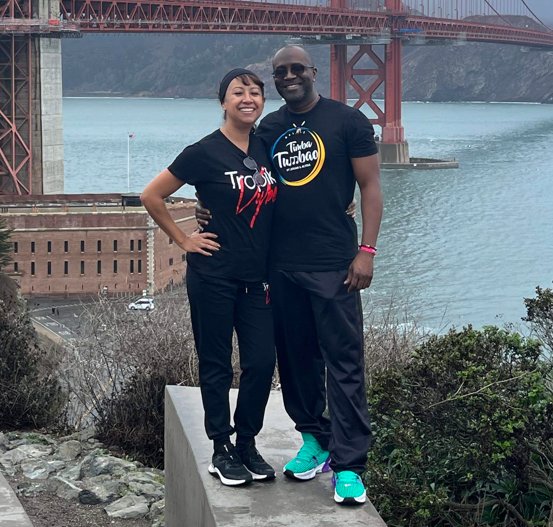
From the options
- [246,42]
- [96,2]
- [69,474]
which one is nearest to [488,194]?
[96,2]

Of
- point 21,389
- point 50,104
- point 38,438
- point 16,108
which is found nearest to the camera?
point 38,438

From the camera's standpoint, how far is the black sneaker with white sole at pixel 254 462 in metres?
3.36

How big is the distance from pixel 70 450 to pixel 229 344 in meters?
2.79

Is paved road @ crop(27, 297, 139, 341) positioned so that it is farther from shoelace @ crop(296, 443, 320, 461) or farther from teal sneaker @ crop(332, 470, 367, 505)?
teal sneaker @ crop(332, 470, 367, 505)

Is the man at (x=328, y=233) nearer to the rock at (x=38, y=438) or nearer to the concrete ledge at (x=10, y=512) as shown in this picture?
the concrete ledge at (x=10, y=512)

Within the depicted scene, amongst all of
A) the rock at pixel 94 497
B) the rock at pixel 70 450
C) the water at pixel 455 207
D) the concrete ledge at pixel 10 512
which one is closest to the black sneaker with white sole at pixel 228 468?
the concrete ledge at pixel 10 512

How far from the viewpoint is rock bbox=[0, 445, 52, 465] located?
17.7 feet

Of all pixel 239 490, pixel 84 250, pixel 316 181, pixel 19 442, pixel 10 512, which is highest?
pixel 316 181

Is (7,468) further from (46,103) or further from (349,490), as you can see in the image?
(46,103)

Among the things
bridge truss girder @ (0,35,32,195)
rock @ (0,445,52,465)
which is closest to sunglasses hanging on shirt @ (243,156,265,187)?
rock @ (0,445,52,465)

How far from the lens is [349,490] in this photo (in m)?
3.18

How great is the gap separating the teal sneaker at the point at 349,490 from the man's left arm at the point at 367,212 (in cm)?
55

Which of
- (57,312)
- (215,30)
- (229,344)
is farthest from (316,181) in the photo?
(215,30)

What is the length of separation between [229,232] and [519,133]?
316 ft
